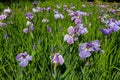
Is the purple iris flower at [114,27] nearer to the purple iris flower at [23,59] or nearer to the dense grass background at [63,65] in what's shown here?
the dense grass background at [63,65]

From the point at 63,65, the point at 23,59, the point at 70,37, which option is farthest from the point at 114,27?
the point at 23,59

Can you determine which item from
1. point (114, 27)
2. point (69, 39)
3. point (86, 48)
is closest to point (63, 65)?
point (69, 39)

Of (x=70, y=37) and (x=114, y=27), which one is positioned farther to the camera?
(x=114, y=27)

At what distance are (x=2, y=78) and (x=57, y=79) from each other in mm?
341

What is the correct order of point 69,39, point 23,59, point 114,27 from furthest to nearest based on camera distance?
point 114,27, point 69,39, point 23,59

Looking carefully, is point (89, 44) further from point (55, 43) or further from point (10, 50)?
point (10, 50)

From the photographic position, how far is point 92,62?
1756 mm

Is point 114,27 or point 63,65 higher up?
point 114,27

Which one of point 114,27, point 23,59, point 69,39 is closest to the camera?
point 23,59

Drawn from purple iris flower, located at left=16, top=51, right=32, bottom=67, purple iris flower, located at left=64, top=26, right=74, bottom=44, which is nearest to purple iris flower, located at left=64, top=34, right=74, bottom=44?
purple iris flower, located at left=64, top=26, right=74, bottom=44

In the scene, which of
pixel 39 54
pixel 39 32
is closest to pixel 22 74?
pixel 39 54

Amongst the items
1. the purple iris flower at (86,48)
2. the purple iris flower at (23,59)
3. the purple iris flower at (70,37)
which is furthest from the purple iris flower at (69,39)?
the purple iris flower at (23,59)

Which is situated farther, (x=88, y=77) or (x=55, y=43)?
(x=55, y=43)

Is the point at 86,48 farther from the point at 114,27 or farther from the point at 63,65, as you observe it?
the point at 114,27
